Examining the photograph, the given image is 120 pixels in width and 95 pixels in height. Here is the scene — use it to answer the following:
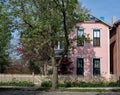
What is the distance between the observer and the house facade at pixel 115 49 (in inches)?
1685

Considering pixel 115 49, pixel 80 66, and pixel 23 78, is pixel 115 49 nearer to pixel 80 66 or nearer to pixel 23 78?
pixel 80 66

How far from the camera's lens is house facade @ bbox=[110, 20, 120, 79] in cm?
4279

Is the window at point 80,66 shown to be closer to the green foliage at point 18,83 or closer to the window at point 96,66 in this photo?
the window at point 96,66

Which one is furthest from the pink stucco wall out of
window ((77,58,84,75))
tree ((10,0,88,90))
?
tree ((10,0,88,90))

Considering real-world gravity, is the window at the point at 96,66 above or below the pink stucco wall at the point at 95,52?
below

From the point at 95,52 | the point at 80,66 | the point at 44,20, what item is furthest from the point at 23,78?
the point at 44,20

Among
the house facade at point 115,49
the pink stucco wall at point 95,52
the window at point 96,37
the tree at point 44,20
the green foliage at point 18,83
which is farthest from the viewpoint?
the window at point 96,37

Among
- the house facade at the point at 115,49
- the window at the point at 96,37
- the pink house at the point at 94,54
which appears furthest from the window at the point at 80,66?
the house facade at the point at 115,49

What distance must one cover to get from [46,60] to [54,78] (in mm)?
12202

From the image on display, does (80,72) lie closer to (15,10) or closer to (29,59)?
(29,59)

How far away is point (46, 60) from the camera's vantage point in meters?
41.5

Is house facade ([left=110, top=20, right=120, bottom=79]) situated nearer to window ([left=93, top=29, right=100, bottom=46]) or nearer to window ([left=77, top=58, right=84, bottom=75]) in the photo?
window ([left=93, top=29, right=100, bottom=46])

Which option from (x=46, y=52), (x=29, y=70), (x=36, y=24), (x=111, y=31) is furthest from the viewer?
(x=111, y=31)

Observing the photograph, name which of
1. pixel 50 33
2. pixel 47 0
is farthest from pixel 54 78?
pixel 47 0
